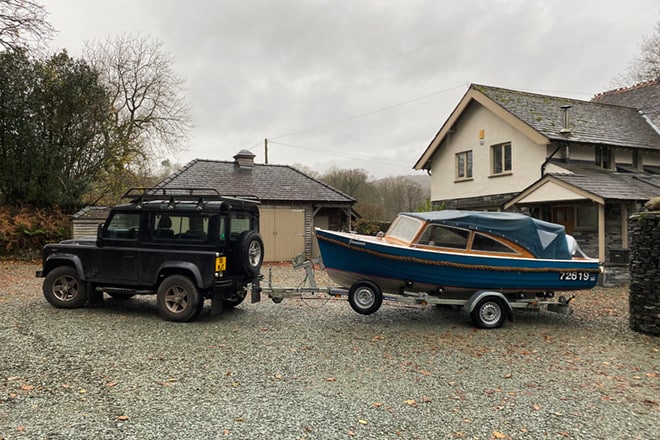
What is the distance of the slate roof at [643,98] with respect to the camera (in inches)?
719

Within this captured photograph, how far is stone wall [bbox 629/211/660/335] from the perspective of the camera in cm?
712

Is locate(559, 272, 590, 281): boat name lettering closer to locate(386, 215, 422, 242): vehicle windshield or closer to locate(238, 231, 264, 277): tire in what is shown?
locate(386, 215, 422, 242): vehicle windshield

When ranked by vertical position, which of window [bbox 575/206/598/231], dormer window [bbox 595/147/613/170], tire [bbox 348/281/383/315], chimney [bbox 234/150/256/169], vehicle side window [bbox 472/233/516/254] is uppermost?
chimney [bbox 234/150/256/169]

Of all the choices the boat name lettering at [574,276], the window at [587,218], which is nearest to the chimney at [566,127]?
the window at [587,218]

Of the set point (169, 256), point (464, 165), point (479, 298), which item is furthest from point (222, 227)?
point (464, 165)

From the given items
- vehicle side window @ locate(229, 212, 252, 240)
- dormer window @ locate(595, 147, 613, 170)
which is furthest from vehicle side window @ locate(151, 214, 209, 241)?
dormer window @ locate(595, 147, 613, 170)

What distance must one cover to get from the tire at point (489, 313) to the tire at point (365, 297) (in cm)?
171

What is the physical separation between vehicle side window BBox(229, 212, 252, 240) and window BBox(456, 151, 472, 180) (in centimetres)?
1273

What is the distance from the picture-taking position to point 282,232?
18.7 meters

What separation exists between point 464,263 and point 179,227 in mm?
5122

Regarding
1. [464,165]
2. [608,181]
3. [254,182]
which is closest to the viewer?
[608,181]

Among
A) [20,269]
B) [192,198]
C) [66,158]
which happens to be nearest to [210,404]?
[192,198]

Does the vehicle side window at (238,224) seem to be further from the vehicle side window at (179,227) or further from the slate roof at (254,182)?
the slate roof at (254,182)

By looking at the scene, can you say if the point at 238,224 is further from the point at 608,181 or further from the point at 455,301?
the point at 608,181
